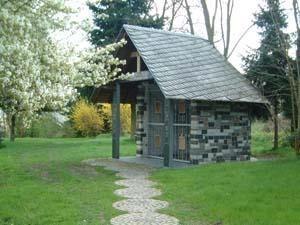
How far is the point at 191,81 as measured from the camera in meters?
14.7

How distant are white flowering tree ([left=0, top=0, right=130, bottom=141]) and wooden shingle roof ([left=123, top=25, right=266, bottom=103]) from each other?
6.50 m

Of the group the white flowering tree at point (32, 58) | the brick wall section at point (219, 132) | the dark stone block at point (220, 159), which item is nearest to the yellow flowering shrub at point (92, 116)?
the brick wall section at point (219, 132)

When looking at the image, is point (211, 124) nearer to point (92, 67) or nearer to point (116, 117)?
point (116, 117)

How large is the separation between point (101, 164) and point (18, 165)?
8.23 feet

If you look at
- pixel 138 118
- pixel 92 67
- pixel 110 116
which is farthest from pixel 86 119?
pixel 92 67

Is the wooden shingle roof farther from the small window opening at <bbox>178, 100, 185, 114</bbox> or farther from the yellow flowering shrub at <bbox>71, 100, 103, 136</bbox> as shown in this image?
the yellow flowering shrub at <bbox>71, 100, 103, 136</bbox>

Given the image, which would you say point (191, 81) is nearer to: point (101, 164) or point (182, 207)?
point (101, 164)

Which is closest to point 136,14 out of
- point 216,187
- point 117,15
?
point 117,15

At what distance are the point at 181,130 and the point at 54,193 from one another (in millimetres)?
7127

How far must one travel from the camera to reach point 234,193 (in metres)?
9.22

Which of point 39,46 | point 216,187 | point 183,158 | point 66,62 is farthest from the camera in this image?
point 183,158

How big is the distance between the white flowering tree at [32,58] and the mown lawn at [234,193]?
2.74 m

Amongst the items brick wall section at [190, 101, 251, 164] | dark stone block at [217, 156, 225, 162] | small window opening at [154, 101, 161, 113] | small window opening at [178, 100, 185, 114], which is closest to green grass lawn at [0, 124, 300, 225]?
brick wall section at [190, 101, 251, 164]

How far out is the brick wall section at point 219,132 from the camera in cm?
1473
